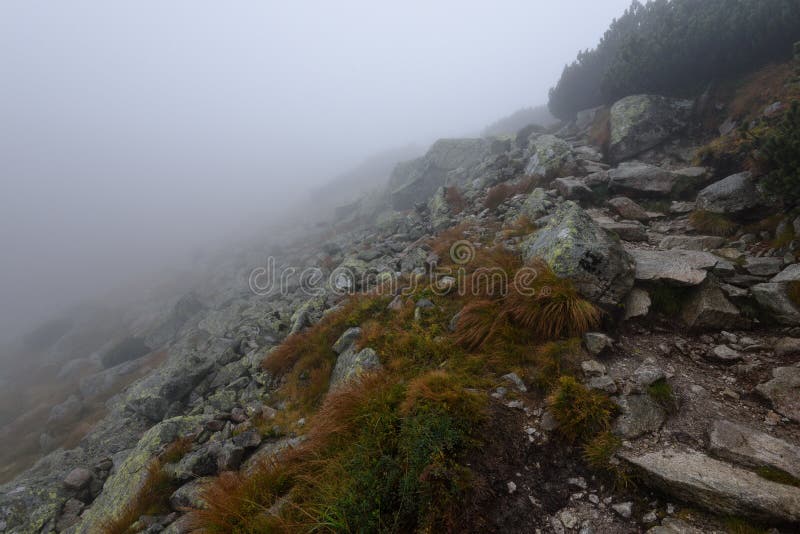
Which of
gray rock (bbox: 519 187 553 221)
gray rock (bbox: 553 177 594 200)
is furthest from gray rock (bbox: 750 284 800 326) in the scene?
gray rock (bbox: 553 177 594 200)

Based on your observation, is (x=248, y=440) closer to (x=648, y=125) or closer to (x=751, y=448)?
(x=751, y=448)

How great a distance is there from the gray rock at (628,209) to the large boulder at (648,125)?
16.5ft

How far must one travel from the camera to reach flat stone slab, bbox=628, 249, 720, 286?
5.41 m

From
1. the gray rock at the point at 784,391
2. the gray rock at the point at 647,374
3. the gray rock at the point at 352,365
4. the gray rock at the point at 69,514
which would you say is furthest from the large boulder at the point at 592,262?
the gray rock at the point at 69,514

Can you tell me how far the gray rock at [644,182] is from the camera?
928cm

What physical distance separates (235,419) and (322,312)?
399 cm

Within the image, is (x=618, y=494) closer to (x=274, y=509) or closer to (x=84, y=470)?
(x=274, y=509)

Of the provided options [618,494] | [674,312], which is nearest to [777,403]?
[674,312]

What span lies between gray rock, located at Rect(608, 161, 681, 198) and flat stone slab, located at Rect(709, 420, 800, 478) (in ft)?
25.9

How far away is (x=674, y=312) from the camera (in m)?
5.37

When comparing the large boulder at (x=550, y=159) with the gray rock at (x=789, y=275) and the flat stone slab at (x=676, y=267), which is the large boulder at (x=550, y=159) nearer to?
the flat stone slab at (x=676, y=267)

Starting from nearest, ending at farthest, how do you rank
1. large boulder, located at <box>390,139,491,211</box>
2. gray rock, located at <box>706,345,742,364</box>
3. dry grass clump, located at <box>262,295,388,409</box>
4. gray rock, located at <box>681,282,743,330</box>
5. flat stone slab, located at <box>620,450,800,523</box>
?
flat stone slab, located at <box>620,450,800,523</box> < gray rock, located at <box>706,345,742,364</box> < gray rock, located at <box>681,282,743,330</box> < dry grass clump, located at <box>262,295,388,409</box> < large boulder, located at <box>390,139,491,211</box>

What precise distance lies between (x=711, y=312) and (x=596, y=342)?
187 centimetres

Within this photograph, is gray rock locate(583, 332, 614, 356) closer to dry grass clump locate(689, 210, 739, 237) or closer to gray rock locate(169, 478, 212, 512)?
dry grass clump locate(689, 210, 739, 237)
